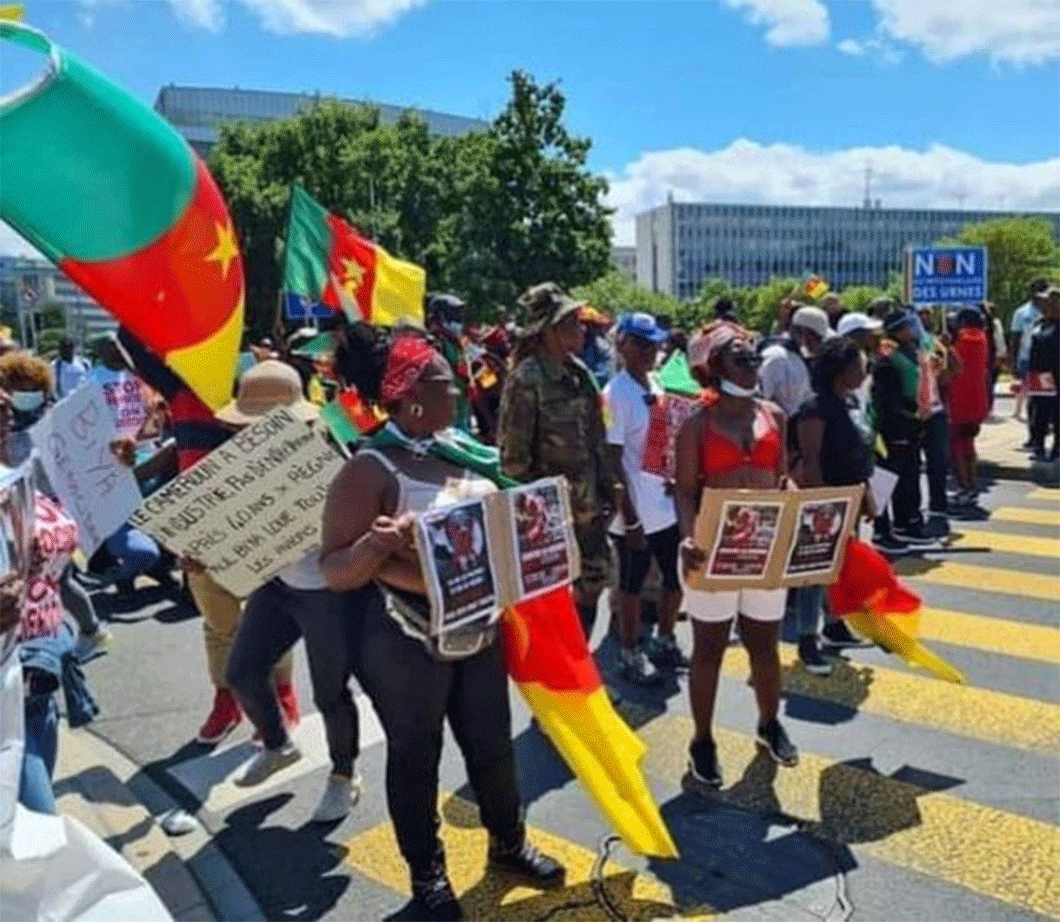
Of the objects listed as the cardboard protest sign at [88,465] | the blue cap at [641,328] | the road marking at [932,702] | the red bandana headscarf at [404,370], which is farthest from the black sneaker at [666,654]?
the red bandana headscarf at [404,370]

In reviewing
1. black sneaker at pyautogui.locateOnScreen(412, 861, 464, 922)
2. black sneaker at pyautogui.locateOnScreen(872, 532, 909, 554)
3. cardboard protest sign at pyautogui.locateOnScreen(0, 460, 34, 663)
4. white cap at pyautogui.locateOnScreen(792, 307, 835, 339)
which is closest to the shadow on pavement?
black sneaker at pyautogui.locateOnScreen(412, 861, 464, 922)

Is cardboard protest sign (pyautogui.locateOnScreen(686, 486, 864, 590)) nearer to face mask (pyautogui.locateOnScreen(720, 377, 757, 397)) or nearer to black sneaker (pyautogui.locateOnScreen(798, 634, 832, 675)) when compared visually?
face mask (pyautogui.locateOnScreen(720, 377, 757, 397))

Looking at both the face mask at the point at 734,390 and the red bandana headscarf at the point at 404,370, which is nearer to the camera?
Result: the red bandana headscarf at the point at 404,370

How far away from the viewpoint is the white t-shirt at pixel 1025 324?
12.6 m

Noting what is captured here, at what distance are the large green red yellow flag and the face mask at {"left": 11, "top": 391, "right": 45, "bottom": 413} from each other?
6.09ft

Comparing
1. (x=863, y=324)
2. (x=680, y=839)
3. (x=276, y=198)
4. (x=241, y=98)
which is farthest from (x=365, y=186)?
(x=241, y=98)

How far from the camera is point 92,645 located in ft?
22.8

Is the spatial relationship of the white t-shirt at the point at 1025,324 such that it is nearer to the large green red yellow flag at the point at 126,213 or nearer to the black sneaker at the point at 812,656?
the black sneaker at the point at 812,656

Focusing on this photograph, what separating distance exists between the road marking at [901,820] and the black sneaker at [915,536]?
14.8 ft

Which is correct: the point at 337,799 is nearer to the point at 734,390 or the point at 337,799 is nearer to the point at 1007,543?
the point at 734,390

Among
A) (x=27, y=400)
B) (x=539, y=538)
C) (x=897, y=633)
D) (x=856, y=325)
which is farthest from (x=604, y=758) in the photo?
(x=856, y=325)

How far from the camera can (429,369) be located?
3.43m

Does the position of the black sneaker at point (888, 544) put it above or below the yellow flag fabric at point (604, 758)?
below

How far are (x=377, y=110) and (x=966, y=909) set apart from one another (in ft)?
164
